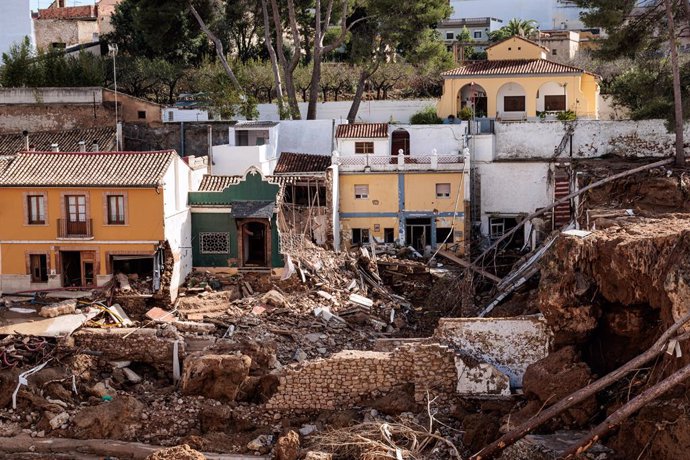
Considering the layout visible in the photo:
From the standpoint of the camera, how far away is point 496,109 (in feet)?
141

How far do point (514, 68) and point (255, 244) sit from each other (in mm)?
14998

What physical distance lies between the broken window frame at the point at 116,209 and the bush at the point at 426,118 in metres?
15.0

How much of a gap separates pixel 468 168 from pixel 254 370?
44.8 feet

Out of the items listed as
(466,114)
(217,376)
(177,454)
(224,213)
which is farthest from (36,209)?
(466,114)

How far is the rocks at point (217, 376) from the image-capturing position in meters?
24.5

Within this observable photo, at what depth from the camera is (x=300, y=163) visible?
37969mm

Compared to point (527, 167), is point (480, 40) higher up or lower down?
higher up

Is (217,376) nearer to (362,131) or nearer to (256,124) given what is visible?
(362,131)

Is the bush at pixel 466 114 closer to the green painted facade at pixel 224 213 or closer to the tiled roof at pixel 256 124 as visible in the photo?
the tiled roof at pixel 256 124

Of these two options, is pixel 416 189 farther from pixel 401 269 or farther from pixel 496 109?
pixel 496 109

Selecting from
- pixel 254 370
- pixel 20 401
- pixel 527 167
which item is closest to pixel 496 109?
pixel 527 167

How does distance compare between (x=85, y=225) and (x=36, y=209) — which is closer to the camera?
(x=85, y=225)

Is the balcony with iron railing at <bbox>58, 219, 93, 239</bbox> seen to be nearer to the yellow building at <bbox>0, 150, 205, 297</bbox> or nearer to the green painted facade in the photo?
the yellow building at <bbox>0, 150, 205, 297</bbox>

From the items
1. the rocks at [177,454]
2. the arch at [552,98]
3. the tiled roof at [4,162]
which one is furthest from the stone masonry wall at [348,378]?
the arch at [552,98]
